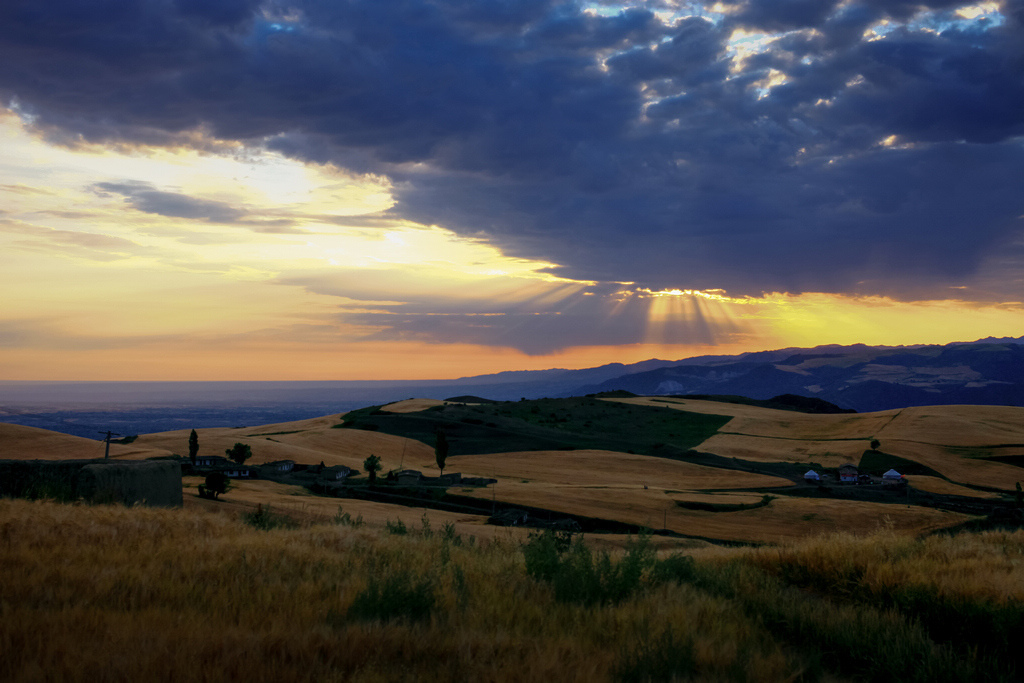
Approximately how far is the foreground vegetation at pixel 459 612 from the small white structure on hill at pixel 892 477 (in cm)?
6897

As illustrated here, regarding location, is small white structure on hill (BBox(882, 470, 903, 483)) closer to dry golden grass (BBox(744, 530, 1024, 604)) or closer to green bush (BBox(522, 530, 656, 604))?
dry golden grass (BBox(744, 530, 1024, 604))

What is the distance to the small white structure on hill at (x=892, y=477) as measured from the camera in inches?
2763

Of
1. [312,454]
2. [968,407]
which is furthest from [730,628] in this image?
[968,407]

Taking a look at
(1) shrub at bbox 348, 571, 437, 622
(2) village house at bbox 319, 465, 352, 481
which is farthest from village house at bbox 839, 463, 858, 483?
(1) shrub at bbox 348, 571, 437, 622

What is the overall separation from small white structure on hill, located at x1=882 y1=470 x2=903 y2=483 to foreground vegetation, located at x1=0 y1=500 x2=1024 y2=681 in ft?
226

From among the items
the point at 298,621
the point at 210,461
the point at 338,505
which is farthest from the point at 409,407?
the point at 298,621

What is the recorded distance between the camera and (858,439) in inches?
3809

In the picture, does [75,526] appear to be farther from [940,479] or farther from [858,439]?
[858,439]

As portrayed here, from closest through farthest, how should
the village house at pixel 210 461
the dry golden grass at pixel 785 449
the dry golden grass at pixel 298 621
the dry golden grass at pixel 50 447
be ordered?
the dry golden grass at pixel 298 621 < the dry golden grass at pixel 50 447 < the village house at pixel 210 461 < the dry golden grass at pixel 785 449

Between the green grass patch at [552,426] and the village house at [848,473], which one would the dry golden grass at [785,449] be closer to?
the green grass patch at [552,426]

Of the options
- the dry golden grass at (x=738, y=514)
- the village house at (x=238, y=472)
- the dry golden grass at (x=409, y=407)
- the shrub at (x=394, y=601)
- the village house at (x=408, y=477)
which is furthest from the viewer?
the dry golden grass at (x=409, y=407)

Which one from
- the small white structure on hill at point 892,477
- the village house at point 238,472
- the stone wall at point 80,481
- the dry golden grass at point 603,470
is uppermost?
the stone wall at point 80,481

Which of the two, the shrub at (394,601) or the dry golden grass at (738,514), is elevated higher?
the shrub at (394,601)

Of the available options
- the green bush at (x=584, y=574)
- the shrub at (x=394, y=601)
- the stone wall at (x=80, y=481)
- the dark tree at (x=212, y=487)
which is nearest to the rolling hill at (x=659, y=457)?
the dark tree at (x=212, y=487)
